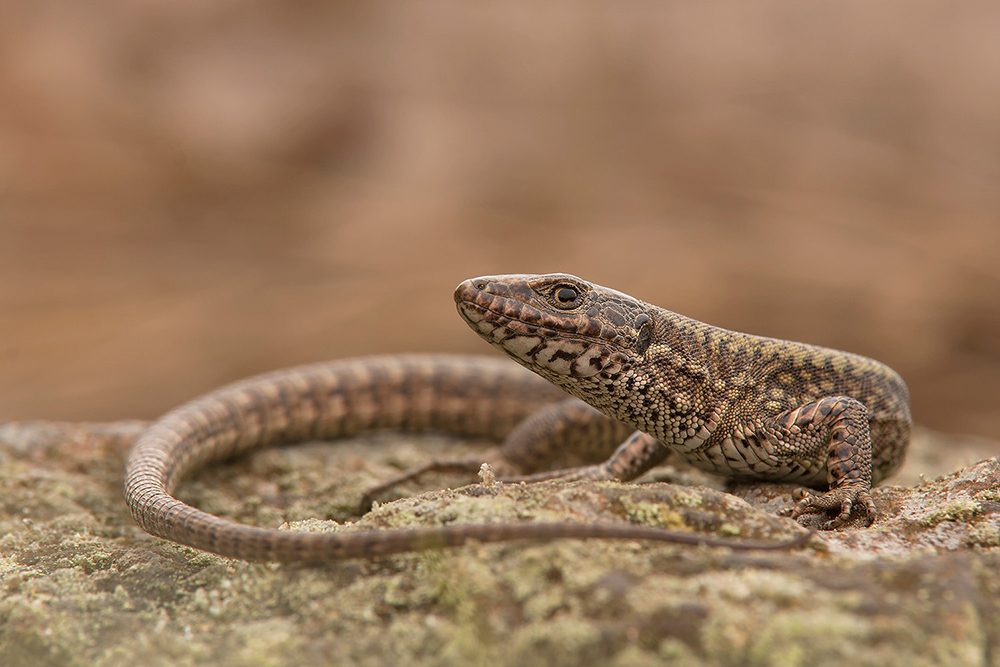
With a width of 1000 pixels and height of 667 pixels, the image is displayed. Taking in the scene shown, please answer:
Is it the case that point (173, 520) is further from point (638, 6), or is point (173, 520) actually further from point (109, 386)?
point (638, 6)

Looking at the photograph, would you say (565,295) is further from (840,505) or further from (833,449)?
(840,505)

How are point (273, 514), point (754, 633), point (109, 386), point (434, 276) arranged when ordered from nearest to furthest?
point (754, 633)
point (273, 514)
point (109, 386)
point (434, 276)

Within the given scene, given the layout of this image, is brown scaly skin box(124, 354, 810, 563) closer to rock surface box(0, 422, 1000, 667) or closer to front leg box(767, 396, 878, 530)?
rock surface box(0, 422, 1000, 667)

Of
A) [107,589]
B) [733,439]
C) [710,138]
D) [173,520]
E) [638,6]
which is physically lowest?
[107,589]

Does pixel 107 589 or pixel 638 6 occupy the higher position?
pixel 638 6

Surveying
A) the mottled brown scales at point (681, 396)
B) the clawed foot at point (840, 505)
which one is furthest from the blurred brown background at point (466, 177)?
the clawed foot at point (840, 505)

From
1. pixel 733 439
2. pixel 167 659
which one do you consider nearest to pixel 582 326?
pixel 733 439

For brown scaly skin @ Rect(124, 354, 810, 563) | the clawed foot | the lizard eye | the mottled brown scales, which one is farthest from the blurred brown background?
the clawed foot

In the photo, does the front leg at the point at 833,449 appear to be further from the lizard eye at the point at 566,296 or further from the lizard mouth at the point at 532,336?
the lizard eye at the point at 566,296
